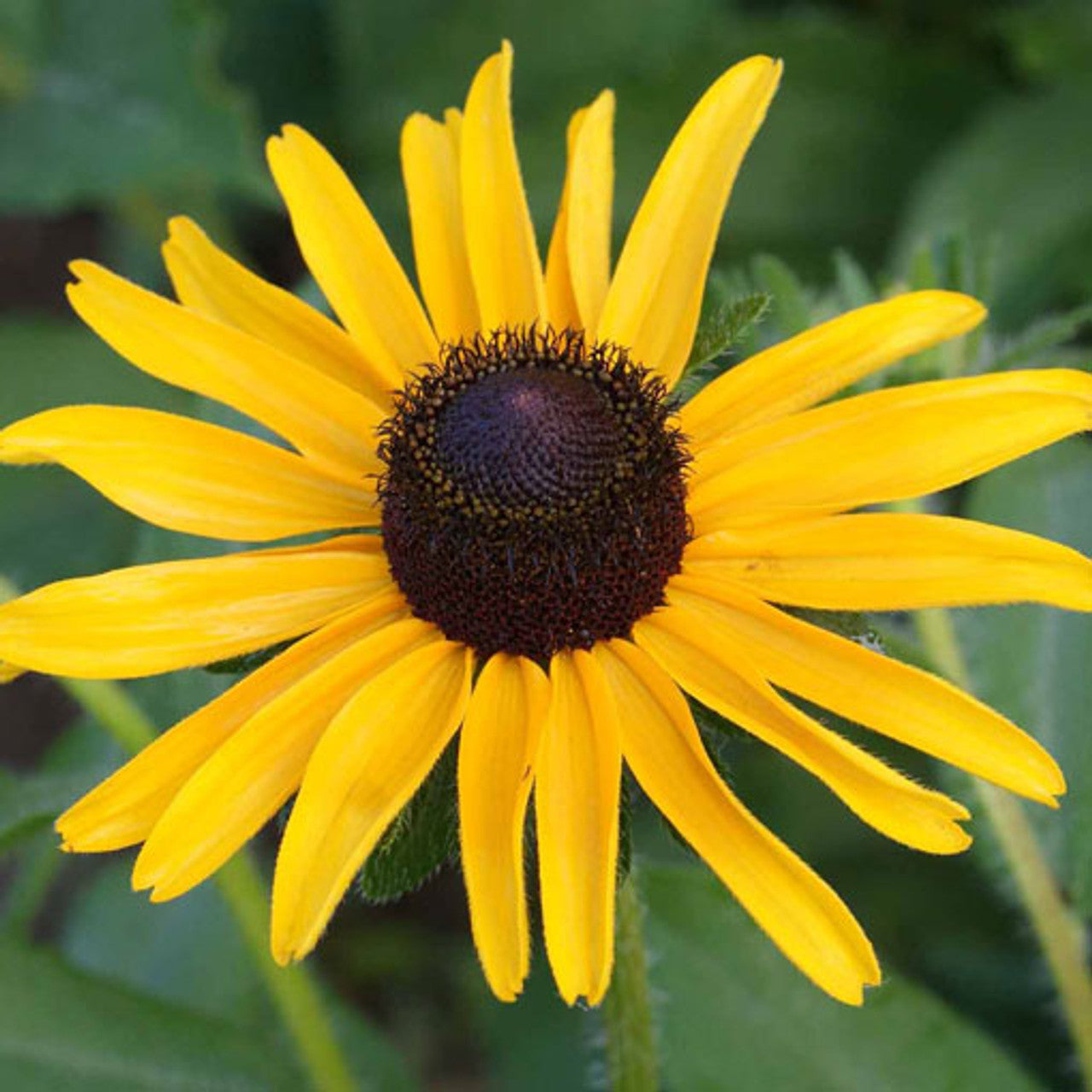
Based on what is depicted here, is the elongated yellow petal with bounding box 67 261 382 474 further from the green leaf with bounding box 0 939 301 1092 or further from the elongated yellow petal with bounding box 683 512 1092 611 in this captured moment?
the green leaf with bounding box 0 939 301 1092

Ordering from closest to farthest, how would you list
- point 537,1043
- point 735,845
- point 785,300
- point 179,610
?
point 735,845 → point 179,610 → point 785,300 → point 537,1043

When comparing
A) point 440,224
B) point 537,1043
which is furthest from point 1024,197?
point 440,224

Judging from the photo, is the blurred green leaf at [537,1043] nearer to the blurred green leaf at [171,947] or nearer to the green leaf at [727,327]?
the blurred green leaf at [171,947]

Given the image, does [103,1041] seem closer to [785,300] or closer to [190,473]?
[190,473]

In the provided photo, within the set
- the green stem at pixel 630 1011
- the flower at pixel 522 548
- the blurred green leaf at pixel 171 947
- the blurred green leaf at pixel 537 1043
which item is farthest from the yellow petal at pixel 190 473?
the blurred green leaf at pixel 537 1043

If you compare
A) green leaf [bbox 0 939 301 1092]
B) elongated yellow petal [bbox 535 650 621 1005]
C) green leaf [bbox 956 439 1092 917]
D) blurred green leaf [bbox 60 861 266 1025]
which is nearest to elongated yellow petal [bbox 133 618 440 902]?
elongated yellow petal [bbox 535 650 621 1005]

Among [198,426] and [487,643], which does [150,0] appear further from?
[487,643]
